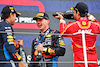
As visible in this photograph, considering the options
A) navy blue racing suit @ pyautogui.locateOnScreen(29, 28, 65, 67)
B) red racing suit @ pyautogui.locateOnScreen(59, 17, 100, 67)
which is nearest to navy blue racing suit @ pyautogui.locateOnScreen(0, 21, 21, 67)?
navy blue racing suit @ pyautogui.locateOnScreen(29, 28, 65, 67)

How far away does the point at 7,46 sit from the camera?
2.13m

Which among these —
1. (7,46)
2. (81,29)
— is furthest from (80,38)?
(7,46)

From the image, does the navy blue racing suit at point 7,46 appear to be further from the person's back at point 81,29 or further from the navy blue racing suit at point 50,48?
the person's back at point 81,29

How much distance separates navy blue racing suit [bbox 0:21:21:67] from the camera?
214 centimetres

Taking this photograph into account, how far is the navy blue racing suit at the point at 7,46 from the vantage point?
7.01ft

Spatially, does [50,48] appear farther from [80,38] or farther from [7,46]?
[7,46]

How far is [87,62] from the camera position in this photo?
2266 millimetres

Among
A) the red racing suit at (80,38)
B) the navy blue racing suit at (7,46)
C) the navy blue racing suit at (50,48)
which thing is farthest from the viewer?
the navy blue racing suit at (50,48)

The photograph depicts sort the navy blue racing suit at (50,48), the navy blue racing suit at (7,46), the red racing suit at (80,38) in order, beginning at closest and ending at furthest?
the navy blue racing suit at (7,46) < the red racing suit at (80,38) < the navy blue racing suit at (50,48)

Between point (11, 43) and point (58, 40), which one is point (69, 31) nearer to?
point (58, 40)

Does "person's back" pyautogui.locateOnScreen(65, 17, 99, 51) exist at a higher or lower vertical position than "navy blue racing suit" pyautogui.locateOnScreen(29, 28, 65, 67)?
higher

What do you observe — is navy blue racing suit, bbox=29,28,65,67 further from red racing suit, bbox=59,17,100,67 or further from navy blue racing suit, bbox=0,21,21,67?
navy blue racing suit, bbox=0,21,21,67

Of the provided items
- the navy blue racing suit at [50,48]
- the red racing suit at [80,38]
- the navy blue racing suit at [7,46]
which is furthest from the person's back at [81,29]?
the navy blue racing suit at [7,46]

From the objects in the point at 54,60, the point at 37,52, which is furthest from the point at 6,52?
the point at 54,60
